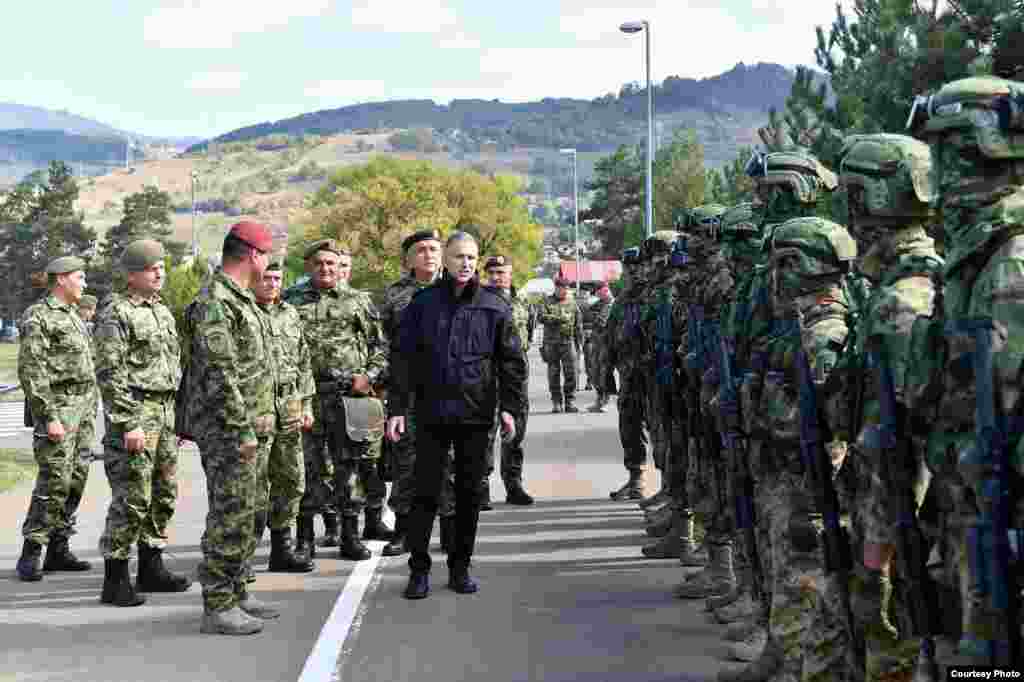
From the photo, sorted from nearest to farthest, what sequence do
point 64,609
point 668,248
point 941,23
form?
point 64,609 → point 668,248 → point 941,23

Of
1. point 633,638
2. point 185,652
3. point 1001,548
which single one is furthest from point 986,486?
point 185,652

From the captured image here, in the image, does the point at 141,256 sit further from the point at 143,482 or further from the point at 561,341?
the point at 561,341

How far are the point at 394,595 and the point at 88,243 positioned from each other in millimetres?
84964

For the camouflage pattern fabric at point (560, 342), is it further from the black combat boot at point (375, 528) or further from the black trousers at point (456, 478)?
the black trousers at point (456, 478)

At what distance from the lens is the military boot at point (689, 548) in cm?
927

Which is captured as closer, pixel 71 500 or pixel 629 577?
pixel 629 577

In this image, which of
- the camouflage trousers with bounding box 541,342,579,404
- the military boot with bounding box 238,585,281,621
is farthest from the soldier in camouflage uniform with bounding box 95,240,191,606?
the camouflage trousers with bounding box 541,342,579,404

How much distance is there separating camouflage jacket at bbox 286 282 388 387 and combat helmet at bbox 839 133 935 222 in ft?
18.7

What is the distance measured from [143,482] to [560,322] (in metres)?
14.7

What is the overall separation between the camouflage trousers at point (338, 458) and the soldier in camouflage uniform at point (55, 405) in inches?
64.5

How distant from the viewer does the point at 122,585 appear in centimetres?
833

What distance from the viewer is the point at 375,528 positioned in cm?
1064

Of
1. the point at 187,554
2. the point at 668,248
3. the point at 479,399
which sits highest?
the point at 668,248

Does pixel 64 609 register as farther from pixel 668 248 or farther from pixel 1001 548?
pixel 1001 548
